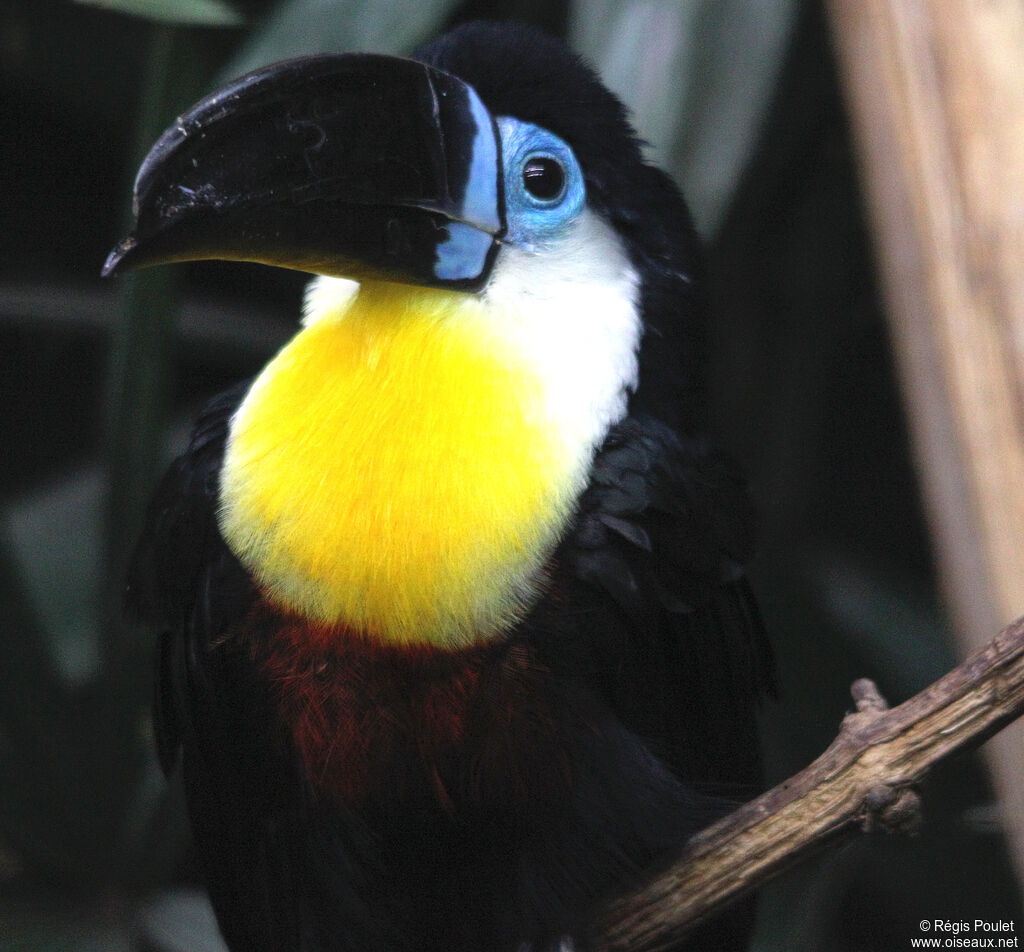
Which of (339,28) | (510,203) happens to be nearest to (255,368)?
(339,28)

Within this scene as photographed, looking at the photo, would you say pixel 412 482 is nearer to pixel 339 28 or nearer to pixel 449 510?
pixel 449 510

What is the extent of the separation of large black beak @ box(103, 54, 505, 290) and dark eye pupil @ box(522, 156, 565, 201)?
0.04m

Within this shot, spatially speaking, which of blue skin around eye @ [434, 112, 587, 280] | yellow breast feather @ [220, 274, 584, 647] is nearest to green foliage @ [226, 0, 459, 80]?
blue skin around eye @ [434, 112, 587, 280]

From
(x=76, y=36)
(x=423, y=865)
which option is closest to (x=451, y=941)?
(x=423, y=865)

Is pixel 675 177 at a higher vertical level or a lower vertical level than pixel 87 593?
higher

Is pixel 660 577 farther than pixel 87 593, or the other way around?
pixel 87 593

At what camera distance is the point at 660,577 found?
1.73 meters

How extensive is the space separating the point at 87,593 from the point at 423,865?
109 centimetres

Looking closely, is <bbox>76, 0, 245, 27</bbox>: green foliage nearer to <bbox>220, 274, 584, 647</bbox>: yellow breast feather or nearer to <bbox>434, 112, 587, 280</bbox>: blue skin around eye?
<bbox>434, 112, 587, 280</bbox>: blue skin around eye

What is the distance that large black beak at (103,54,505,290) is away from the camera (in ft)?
4.87

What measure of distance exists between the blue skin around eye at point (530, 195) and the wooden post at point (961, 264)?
0.56 metres

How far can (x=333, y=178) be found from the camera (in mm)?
1581

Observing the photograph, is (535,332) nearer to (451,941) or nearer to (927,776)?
(927,776)

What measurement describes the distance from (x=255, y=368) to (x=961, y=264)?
1.74 metres
